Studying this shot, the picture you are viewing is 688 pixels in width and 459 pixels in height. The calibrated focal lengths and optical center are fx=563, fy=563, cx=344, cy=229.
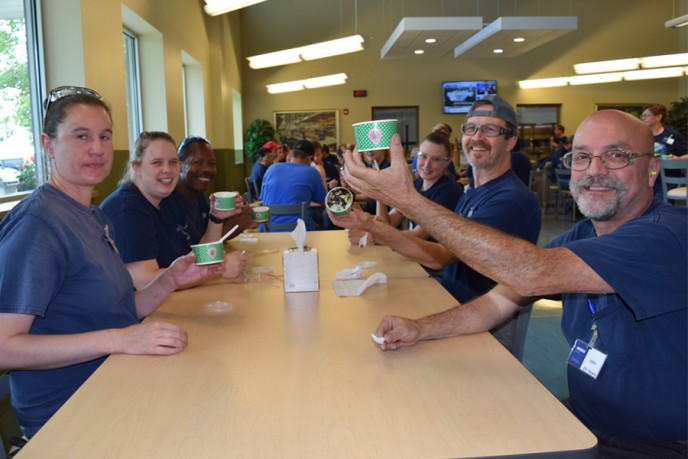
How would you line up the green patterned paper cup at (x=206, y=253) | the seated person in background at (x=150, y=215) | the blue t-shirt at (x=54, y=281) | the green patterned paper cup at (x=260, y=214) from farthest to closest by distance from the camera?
the green patterned paper cup at (x=260, y=214) → the seated person in background at (x=150, y=215) → the green patterned paper cup at (x=206, y=253) → the blue t-shirt at (x=54, y=281)

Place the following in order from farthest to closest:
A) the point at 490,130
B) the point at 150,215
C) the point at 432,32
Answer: the point at 432,32 → the point at 490,130 → the point at 150,215

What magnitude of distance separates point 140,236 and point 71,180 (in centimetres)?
59

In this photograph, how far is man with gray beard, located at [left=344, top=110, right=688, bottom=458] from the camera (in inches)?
50.9

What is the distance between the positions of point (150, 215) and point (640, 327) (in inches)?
75.9

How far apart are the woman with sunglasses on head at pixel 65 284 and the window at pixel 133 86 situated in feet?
15.4

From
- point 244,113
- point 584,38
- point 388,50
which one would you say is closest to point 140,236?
point 388,50

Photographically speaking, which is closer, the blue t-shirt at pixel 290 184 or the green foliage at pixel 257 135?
the blue t-shirt at pixel 290 184

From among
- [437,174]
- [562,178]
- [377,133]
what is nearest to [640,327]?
[377,133]

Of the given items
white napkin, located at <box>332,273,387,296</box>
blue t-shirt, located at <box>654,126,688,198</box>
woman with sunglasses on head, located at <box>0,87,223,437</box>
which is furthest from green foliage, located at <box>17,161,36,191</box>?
blue t-shirt, located at <box>654,126,688,198</box>

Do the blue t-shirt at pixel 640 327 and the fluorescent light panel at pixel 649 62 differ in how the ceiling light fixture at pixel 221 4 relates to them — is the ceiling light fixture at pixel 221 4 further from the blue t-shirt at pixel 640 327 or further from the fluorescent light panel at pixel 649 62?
the fluorescent light panel at pixel 649 62

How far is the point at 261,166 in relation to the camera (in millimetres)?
8781

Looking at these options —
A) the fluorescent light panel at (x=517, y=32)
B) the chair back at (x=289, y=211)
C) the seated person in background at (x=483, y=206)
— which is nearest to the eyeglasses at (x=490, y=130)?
the seated person in background at (x=483, y=206)

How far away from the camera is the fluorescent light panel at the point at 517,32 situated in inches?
316

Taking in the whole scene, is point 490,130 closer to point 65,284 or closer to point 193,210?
point 193,210
